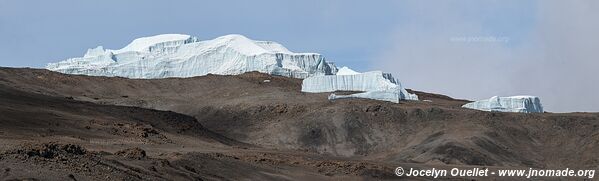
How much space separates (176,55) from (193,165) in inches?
3826

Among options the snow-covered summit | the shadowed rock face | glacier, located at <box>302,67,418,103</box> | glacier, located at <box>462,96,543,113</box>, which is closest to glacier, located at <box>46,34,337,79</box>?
the snow-covered summit

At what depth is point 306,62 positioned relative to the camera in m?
128

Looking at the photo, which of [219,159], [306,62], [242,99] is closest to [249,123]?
[242,99]

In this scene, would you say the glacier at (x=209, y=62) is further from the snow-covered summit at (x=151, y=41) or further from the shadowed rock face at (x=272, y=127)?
the shadowed rock face at (x=272, y=127)

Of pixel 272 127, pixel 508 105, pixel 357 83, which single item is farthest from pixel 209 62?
pixel 508 105

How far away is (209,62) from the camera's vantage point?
5084 inches

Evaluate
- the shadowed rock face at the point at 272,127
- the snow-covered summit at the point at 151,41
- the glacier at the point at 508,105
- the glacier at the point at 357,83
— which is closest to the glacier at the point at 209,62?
the snow-covered summit at the point at 151,41

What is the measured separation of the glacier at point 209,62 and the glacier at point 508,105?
→ 32619 mm

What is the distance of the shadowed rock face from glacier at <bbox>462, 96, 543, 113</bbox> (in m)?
7.19

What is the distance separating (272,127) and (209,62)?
1760 inches

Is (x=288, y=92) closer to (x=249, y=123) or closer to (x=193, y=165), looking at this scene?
(x=249, y=123)

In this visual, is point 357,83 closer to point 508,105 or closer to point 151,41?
point 508,105

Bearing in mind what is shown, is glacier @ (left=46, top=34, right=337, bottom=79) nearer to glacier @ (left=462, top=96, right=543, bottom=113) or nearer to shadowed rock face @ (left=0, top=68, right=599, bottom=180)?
shadowed rock face @ (left=0, top=68, right=599, bottom=180)

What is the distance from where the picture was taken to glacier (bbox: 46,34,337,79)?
411 feet
